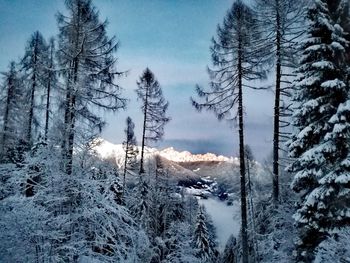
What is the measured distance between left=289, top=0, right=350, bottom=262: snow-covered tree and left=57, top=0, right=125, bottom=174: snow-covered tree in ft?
27.0

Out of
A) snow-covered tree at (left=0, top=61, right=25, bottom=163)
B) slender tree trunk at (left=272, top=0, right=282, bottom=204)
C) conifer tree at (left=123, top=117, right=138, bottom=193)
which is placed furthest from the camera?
conifer tree at (left=123, top=117, right=138, bottom=193)

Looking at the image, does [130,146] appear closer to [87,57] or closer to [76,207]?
[87,57]

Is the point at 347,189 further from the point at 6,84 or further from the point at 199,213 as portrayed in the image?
the point at 199,213

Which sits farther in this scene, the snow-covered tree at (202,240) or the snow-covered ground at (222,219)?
the snow-covered ground at (222,219)

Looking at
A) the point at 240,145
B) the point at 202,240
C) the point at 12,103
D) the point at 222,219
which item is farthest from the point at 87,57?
the point at 222,219

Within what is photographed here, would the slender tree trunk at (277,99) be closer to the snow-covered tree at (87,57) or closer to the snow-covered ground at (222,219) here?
the snow-covered tree at (87,57)

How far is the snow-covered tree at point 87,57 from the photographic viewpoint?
610 inches

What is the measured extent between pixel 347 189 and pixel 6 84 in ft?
83.7

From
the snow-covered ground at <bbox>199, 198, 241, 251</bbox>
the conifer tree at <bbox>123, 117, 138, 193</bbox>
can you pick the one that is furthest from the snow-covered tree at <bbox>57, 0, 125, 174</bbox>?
the snow-covered ground at <bbox>199, 198, 241, 251</bbox>

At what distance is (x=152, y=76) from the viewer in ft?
Result: 91.5

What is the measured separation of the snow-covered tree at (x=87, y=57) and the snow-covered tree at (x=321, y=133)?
8.22 m

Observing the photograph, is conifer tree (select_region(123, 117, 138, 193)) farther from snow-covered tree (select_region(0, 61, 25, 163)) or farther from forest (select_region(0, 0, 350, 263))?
forest (select_region(0, 0, 350, 263))

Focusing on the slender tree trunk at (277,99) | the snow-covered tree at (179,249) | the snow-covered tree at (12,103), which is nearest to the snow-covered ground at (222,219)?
the snow-covered tree at (179,249)

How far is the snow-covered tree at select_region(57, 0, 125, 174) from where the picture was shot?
1549 cm
